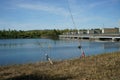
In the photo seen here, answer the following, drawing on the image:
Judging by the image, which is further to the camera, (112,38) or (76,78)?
(112,38)

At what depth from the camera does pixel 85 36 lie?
386 feet

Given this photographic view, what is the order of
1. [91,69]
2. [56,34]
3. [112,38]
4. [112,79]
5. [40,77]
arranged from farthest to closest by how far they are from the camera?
[56,34] → [112,38] → [91,69] → [40,77] → [112,79]

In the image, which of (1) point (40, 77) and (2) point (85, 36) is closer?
(1) point (40, 77)

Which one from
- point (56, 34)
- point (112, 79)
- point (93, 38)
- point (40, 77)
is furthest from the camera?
point (56, 34)

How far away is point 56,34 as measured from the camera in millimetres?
196125

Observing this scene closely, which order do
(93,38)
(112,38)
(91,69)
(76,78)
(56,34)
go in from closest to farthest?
(76,78) < (91,69) < (112,38) < (93,38) < (56,34)

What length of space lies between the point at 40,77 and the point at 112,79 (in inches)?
129

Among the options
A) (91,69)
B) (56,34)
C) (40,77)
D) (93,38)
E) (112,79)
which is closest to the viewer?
(112,79)

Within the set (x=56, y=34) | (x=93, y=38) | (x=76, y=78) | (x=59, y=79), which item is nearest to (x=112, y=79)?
(x=76, y=78)

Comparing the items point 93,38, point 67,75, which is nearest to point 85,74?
point 67,75

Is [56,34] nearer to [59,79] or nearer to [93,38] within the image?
[93,38]

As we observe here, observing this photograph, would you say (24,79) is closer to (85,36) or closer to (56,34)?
(85,36)

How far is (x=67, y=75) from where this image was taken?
35.0ft

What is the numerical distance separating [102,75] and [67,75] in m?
1.63
